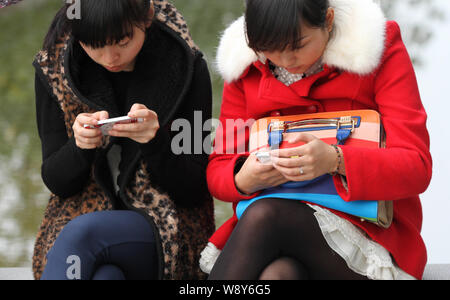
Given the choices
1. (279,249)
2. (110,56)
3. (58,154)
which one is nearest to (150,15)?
(110,56)

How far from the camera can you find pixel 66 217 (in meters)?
1.55

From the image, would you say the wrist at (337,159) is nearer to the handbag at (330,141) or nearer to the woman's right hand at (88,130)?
the handbag at (330,141)

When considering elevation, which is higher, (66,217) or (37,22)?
(37,22)

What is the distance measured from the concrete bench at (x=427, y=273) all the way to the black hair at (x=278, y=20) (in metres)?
0.78

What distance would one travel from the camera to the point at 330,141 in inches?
52.7

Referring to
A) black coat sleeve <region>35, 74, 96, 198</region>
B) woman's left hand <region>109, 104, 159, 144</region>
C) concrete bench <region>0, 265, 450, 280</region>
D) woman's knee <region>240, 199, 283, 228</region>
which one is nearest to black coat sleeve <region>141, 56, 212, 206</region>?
woman's left hand <region>109, 104, 159, 144</region>

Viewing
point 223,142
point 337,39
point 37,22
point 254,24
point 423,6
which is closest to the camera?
point 254,24

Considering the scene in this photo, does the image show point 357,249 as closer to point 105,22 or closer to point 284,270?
point 284,270

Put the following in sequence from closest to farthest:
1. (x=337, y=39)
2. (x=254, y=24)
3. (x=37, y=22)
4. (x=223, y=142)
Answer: (x=254, y=24)
(x=337, y=39)
(x=223, y=142)
(x=37, y=22)

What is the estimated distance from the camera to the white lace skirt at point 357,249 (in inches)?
48.6

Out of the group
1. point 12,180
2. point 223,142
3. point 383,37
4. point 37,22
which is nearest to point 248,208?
point 223,142

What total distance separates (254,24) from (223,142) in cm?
38

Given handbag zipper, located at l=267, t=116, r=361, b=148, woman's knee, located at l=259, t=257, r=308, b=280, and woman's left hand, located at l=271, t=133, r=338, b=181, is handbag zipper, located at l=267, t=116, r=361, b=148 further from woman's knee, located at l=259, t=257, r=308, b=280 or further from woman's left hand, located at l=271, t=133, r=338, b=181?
woman's knee, located at l=259, t=257, r=308, b=280

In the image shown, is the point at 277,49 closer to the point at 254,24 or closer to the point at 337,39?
the point at 254,24
